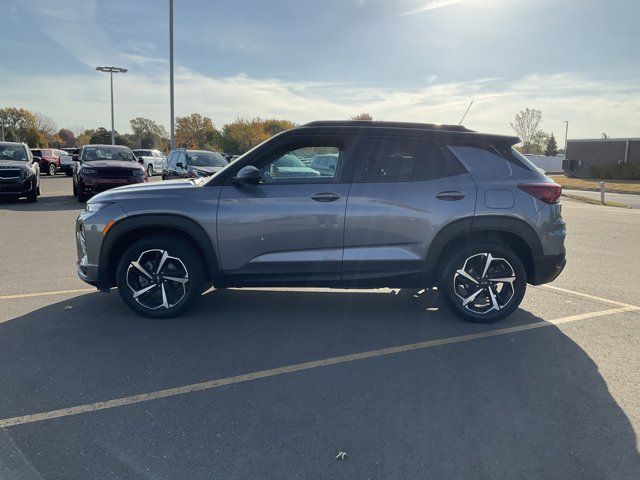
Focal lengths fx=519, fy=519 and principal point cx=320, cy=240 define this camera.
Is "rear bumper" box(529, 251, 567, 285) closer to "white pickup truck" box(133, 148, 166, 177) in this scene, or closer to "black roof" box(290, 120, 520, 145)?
"black roof" box(290, 120, 520, 145)

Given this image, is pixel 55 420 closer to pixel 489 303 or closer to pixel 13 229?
pixel 489 303

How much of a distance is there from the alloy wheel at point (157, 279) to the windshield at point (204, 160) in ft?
36.6

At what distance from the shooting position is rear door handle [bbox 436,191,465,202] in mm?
4852

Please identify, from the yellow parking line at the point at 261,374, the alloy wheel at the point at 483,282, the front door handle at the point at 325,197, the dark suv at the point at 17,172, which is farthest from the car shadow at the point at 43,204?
the alloy wheel at the point at 483,282

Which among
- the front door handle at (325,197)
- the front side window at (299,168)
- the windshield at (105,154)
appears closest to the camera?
A: the front door handle at (325,197)

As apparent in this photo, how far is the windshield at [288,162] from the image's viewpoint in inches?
196

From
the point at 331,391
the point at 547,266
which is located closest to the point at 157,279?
the point at 331,391

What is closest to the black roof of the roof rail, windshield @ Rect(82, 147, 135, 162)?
the roof rail

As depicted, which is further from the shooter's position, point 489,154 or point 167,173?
point 167,173

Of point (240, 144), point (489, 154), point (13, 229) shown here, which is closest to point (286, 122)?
point (240, 144)

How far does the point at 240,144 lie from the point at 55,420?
7526 centimetres

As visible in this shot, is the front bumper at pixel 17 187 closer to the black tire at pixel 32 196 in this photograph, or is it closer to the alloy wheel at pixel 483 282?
the black tire at pixel 32 196

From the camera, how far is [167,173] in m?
17.1

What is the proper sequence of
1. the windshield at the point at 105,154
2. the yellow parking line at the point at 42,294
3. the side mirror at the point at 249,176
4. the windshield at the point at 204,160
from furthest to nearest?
the windshield at the point at 105,154 < the windshield at the point at 204,160 < the yellow parking line at the point at 42,294 < the side mirror at the point at 249,176
